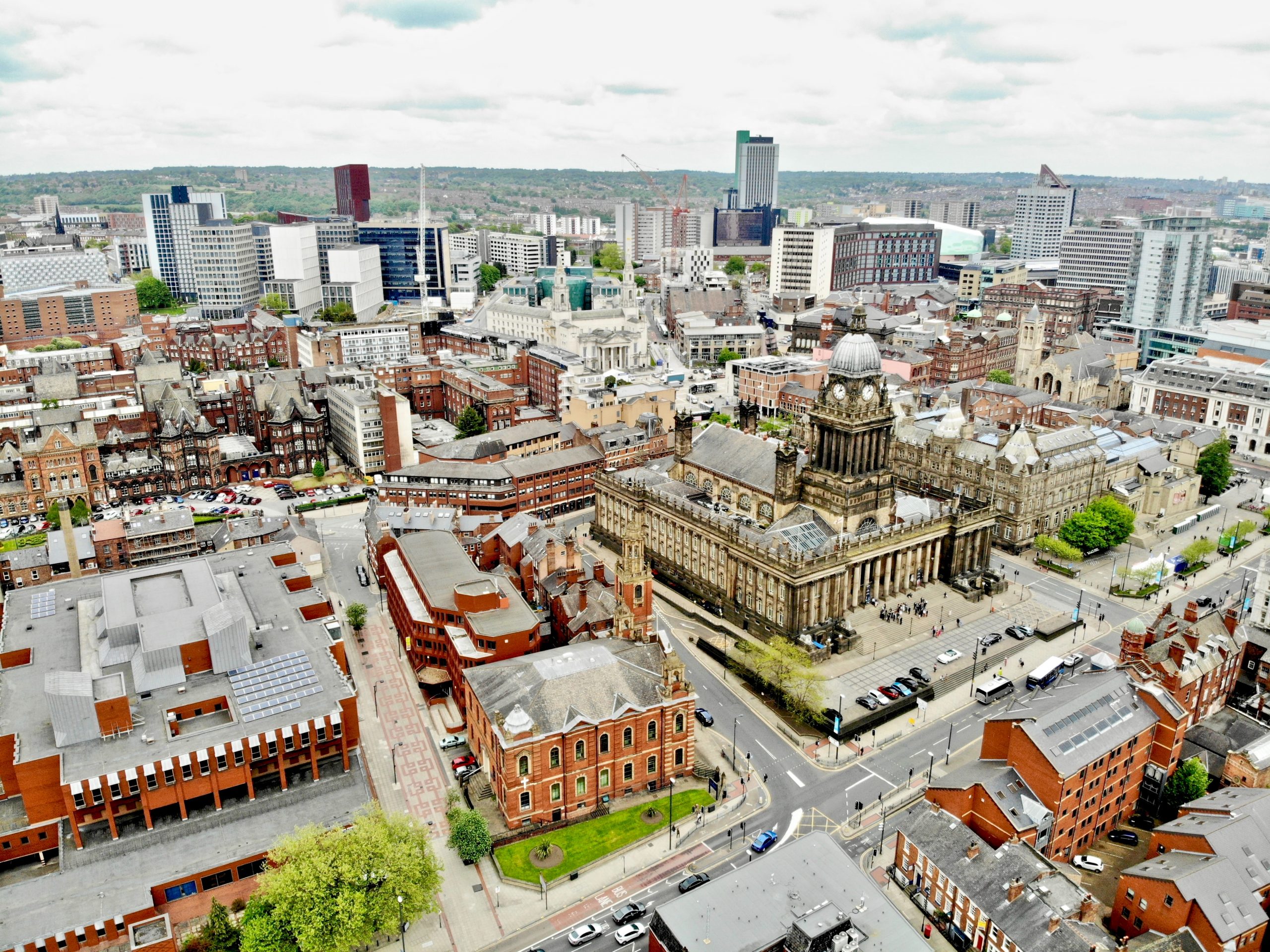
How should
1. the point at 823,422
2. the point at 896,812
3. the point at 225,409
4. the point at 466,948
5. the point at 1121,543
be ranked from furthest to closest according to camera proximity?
the point at 225,409 < the point at 1121,543 < the point at 823,422 < the point at 896,812 < the point at 466,948

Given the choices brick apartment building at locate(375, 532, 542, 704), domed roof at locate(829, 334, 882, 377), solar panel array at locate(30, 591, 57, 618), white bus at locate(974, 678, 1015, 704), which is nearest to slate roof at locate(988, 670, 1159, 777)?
white bus at locate(974, 678, 1015, 704)

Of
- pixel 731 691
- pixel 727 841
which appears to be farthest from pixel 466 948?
pixel 731 691

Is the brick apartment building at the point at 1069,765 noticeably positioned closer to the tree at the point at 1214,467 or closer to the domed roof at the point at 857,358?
the domed roof at the point at 857,358

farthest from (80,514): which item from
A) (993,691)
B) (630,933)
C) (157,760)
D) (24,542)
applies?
(993,691)

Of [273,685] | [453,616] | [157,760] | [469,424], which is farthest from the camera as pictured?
[469,424]

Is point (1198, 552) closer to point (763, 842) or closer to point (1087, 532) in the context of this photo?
point (1087, 532)

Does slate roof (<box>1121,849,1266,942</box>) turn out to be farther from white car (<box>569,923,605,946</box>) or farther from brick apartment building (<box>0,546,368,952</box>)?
brick apartment building (<box>0,546,368,952</box>)

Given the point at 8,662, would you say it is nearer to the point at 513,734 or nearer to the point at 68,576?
the point at 68,576

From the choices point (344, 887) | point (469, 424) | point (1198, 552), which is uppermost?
point (469, 424)
